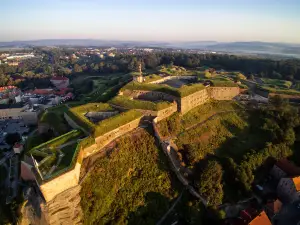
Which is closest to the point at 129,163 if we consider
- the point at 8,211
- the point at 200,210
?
the point at 200,210


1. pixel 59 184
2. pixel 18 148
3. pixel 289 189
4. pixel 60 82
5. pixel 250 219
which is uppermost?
pixel 59 184

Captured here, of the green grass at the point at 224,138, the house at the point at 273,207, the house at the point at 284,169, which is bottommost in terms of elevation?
the house at the point at 273,207

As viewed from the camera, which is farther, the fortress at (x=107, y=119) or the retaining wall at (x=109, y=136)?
the retaining wall at (x=109, y=136)

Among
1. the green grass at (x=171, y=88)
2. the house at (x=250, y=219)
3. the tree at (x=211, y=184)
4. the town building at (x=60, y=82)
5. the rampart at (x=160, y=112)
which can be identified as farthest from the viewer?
the town building at (x=60, y=82)

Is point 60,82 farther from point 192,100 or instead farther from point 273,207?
point 273,207

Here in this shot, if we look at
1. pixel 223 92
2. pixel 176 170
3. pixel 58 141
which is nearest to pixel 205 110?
pixel 223 92

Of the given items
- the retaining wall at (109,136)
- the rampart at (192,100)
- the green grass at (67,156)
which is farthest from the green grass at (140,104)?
the green grass at (67,156)

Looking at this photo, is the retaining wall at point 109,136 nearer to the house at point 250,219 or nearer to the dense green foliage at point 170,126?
the dense green foliage at point 170,126
